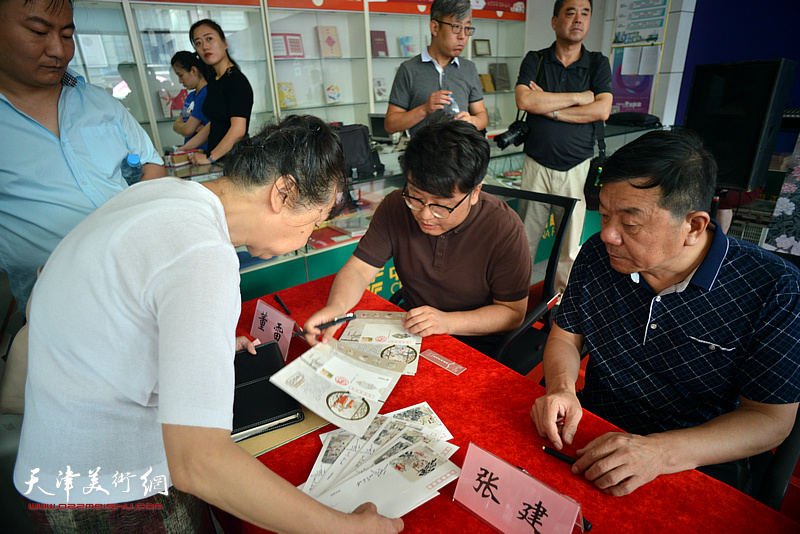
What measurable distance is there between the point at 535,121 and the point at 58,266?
2.96 meters

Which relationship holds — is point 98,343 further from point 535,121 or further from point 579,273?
point 535,121

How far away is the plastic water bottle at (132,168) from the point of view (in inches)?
75.9

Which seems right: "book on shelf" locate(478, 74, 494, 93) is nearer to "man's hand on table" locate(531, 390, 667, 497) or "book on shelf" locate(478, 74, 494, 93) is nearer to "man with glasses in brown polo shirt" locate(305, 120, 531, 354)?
"man with glasses in brown polo shirt" locate(305, 120, 531, 354)

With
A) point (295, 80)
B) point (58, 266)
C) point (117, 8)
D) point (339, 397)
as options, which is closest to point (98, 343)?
point (58, 266)

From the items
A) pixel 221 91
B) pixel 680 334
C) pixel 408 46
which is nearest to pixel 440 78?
pixel 221 91

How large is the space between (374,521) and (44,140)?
1.83m

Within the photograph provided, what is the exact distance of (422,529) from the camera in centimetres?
86

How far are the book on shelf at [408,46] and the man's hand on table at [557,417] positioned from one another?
5.19 metres

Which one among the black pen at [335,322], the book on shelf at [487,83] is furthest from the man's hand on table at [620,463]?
the book on shelf at [487,83]

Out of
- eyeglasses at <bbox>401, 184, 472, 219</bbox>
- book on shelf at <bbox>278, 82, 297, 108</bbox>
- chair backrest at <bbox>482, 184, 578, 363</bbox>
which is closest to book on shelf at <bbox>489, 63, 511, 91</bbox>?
book on shelf at <bbox>278, 82, 297, 108</bbox>

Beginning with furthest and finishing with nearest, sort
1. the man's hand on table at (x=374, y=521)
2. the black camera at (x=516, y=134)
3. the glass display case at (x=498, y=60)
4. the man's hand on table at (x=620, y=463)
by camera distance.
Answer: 1. the glass display case at (x=498, y=60)
2. the black camera at (x=516, y=134)
3. the man's hand on table at (x=620, y=463)
4. the man's hand on table at (x=374, y=521)

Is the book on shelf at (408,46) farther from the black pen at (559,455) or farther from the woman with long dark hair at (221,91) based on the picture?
the black pen at (559,455)

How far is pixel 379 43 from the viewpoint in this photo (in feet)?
16.7

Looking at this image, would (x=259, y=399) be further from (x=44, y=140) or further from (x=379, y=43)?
(x=379, y=43)
